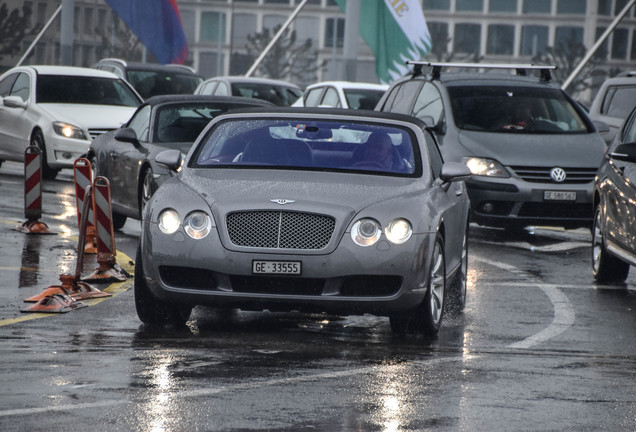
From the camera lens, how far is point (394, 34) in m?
30.8

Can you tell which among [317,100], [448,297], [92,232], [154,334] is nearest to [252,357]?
[154,334]

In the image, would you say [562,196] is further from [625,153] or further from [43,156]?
[43,156]

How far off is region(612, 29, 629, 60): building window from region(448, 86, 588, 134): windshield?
124675mm

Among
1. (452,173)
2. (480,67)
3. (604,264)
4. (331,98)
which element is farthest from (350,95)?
(452,173)

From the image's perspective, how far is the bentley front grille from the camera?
28.2 feet

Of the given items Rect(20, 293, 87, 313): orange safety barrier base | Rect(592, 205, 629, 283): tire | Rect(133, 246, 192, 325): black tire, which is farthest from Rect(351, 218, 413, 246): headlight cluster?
Rect(592, 205, 629, 283): tire

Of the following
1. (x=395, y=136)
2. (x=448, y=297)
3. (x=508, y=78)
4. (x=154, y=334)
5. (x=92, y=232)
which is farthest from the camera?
(x=508, y=78)

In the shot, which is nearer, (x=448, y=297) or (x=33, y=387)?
(x=33, y=387)

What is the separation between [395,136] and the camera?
10.1 m

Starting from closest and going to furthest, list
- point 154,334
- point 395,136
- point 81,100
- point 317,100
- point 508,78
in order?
point 154,334 → point 395,136 → point 508,78 → point 81,100 → point 317,100

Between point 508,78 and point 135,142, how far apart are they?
17.8 feet

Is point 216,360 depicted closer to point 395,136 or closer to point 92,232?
point 395,136

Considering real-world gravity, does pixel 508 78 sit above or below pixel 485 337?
above

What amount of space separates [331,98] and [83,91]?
458 centimetres
